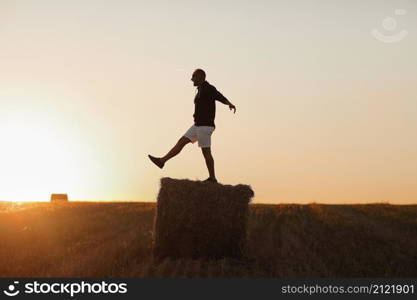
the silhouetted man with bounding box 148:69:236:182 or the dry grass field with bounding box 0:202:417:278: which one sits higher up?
the silhouetted man with bounding box 148:69:236:182

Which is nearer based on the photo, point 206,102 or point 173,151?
point 206,102

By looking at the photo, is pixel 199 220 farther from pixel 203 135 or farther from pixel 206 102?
pixel 206 102

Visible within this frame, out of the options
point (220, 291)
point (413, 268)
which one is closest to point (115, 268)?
point (220, 291)

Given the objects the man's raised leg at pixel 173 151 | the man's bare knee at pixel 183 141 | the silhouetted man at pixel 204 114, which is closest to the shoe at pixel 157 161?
the man's raised leg at pixel 173 151

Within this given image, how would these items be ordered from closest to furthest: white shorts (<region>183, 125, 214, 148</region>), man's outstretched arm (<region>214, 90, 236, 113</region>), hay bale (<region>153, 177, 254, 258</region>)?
hay bale (<region>153, 177, 254, 258</region>) → white shorts (<region>183, 125, 214, 148</region>) → man's outstretched arm (<region>214, 90, 236, 113</region>)

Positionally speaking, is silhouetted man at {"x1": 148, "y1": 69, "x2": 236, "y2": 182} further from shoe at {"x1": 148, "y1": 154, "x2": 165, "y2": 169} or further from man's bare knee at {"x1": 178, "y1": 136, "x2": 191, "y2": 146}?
shoe at {"x1": 148, "y1": 154, "x2": 165, "y2": 169}

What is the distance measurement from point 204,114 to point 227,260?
7.38 feet

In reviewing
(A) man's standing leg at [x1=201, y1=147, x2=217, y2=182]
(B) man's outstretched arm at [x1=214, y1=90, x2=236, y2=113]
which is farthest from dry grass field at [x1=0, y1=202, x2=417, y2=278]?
(B) man's outstretched arm at [x1=214, y1=90, x2=236, y2=113]

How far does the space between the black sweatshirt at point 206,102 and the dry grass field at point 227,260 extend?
2.11m

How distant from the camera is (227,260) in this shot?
31.2ft

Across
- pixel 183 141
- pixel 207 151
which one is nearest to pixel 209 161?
pixel 207 151

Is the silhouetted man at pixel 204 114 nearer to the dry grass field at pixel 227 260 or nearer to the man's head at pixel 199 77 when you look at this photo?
the man's head at pixel 199 77

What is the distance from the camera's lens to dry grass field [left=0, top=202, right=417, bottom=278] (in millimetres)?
8578

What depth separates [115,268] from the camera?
27.7ft
